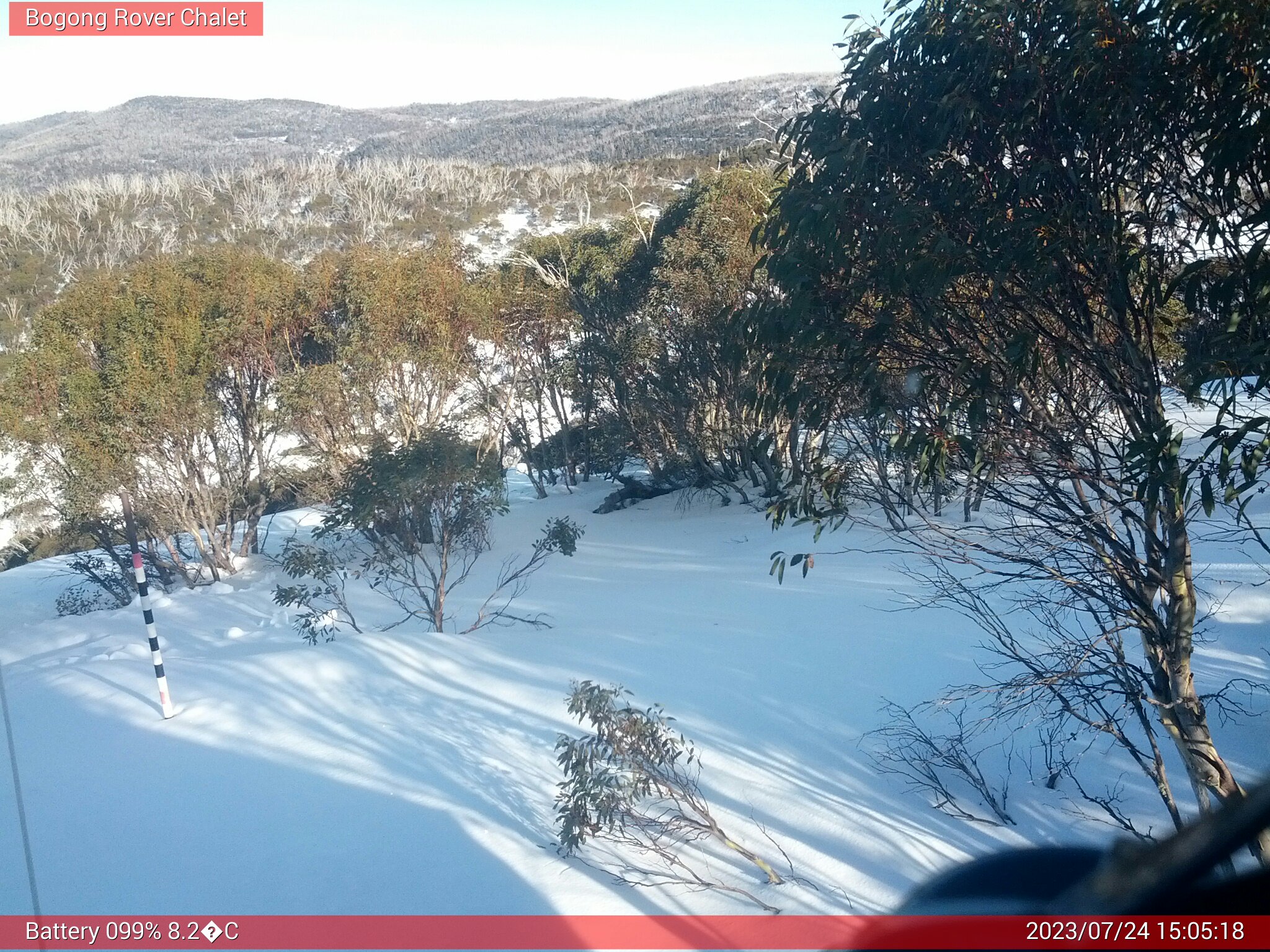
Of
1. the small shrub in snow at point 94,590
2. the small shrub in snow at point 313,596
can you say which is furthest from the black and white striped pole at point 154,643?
the small shrub in snow at point 94,590

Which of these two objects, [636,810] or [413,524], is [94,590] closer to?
[413,524]

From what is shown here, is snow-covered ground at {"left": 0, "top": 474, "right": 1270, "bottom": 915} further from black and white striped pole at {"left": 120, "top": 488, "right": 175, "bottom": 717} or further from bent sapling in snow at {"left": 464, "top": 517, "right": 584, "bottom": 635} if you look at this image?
bent sapling in snow at {"left": 464, "top": 517, "right": 584, "bottom": 635}

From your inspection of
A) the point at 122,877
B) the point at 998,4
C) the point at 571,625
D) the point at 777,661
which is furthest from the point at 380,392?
the point at 998,4

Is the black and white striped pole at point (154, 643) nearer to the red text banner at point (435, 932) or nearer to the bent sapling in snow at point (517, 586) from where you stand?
the red text banner at point (435, 932)

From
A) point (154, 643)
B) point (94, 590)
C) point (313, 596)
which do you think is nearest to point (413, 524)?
point (313, 596)

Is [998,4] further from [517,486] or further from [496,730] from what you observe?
[517,486]
